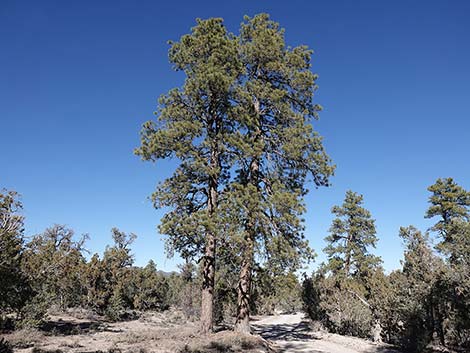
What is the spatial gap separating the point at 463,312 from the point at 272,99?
1195 cm

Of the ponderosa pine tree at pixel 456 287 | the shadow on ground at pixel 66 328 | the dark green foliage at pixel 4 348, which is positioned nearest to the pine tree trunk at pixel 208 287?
the dark green foliage at pixel 4 348

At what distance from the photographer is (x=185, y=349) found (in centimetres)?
1084

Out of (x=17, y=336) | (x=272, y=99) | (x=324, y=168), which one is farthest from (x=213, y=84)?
(x=17, y=336)

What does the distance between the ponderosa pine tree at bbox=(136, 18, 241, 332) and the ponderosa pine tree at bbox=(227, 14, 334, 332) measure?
3.39ft

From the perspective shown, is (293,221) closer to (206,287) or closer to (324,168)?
(324,168)

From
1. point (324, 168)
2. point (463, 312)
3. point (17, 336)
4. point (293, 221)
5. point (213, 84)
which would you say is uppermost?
point (213, 84)

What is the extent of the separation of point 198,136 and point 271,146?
4.06 m

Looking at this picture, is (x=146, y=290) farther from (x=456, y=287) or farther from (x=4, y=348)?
(x=456, y=287)

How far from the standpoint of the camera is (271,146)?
16.9 m

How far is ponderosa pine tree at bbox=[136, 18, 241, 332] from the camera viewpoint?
1405 cm

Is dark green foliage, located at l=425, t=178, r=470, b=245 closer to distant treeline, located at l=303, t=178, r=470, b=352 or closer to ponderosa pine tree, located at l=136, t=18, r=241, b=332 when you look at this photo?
distant treeline, located at l=303, t=178, r=470, b=352

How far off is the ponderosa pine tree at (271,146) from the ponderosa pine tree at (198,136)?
1033mm

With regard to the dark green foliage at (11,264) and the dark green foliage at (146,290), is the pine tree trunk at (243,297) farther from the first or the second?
the dark green foliage at (146,290)

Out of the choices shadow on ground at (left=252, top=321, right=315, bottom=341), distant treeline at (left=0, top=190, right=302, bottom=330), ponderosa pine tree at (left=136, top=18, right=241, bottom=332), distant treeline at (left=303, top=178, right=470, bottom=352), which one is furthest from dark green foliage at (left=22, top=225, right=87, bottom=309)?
distant treeline at (left=303, top=178, right=470, bottom=352)
